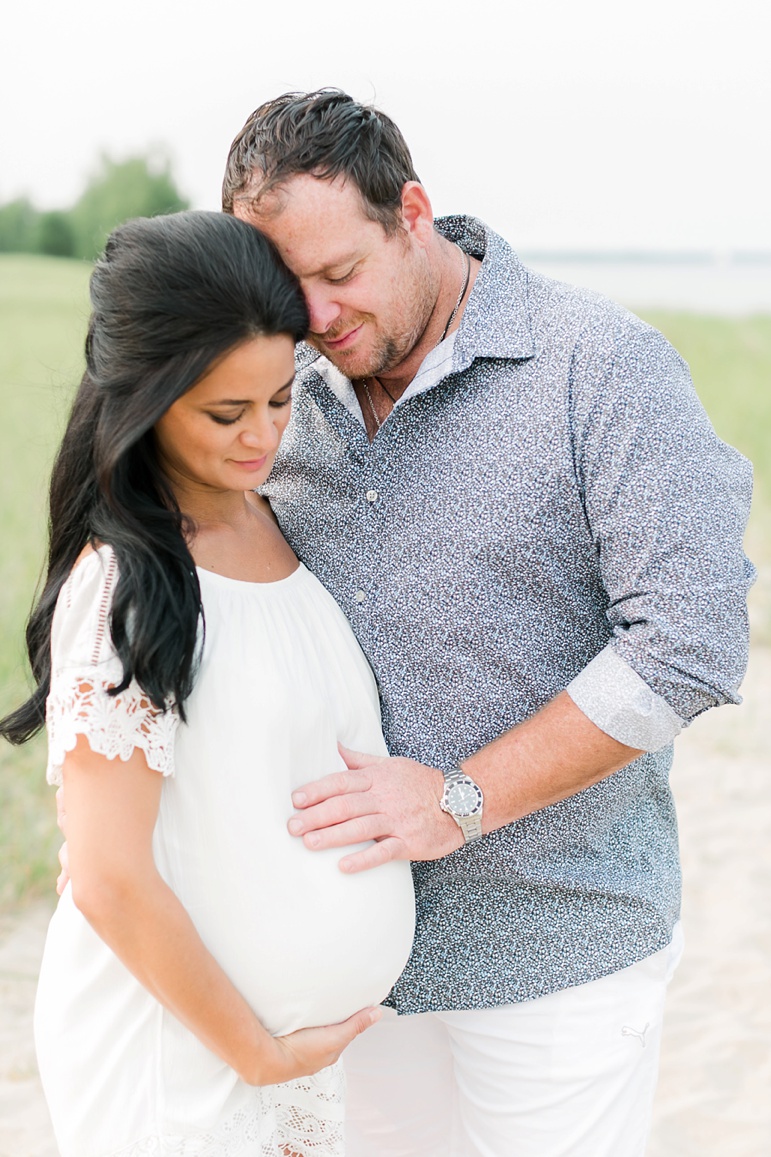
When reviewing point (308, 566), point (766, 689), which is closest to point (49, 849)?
point (308, 566)

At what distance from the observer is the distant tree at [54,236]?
55.6 meters

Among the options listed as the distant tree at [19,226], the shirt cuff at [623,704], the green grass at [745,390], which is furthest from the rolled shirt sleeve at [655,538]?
the distant tree at [19,226]

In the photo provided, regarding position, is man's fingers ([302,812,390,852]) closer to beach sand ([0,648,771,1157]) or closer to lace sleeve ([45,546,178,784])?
lace sleeve ([45,546,178,784])

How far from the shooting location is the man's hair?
1.96 m

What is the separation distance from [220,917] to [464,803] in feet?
1.50

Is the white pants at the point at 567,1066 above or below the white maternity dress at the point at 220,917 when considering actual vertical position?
below

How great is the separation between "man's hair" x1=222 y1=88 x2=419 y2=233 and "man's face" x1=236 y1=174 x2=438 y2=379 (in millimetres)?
21

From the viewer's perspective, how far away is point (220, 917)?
1.74 meters

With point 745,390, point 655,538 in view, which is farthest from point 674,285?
point 655,538

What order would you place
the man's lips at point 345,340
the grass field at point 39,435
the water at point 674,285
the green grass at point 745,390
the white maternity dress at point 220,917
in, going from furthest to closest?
the water at point 674,285
the green grass at point 745,390
the grass field at point 39,435
the man's lips at point 345,340
the white maternity dress at point 220,917

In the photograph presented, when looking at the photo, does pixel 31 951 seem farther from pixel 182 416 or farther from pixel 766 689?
pixel 766 689

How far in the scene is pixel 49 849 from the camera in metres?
4.70

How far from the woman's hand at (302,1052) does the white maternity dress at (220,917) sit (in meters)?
0.02

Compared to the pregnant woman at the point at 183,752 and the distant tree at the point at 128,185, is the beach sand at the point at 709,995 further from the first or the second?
the distant tree at the point at 128,185
